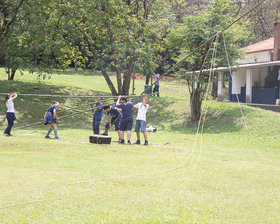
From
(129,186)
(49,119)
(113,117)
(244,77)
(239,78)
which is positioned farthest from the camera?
(244,77)

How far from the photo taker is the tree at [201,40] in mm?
23109

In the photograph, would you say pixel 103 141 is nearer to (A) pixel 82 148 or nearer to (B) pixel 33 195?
(A) pixel 82 148

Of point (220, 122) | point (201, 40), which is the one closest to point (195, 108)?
point (220, 122)

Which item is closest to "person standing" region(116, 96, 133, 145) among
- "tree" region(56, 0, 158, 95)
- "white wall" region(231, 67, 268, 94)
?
"tree" region(56, 0, 158, 95)

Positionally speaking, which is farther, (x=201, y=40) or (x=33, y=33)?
(x=33, y=33)

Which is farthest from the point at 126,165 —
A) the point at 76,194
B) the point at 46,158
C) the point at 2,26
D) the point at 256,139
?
the point at 2,26

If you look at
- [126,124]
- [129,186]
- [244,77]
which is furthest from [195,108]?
[129,186]

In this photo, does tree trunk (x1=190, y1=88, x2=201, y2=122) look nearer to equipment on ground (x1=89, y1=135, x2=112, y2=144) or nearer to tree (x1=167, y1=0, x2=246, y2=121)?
tree (x1=167, y1=0, x2=246, y2=121)

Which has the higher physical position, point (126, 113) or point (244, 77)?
point (244, 77)

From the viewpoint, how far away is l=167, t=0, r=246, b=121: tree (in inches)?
910

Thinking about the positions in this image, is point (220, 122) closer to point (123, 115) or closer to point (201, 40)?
point (201, 40)

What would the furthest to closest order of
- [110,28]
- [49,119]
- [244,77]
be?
[244,77], [110,28], [49,119]

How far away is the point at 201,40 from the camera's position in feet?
76.7

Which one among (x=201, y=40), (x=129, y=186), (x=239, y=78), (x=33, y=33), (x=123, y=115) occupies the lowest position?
(x=129, y=186)
